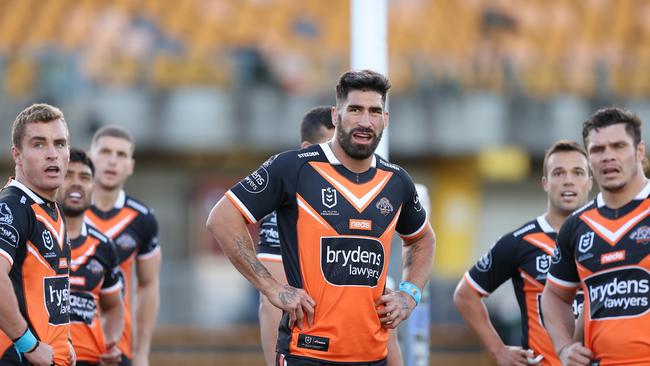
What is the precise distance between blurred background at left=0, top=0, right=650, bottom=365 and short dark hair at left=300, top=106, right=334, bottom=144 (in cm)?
825

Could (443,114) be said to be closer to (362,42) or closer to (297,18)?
(297,18)

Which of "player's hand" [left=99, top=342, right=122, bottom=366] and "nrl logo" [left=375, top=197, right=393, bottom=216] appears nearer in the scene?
"nrl logo" [left=375, top=197, right=393, bottom=216]

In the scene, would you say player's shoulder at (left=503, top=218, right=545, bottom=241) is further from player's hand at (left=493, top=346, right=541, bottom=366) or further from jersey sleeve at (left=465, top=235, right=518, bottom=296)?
player's hand at (left=493, top=346, right=541, bottom=366)

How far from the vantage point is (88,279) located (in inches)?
308

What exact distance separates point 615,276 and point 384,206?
1.29m

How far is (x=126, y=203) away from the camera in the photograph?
8.66 meters

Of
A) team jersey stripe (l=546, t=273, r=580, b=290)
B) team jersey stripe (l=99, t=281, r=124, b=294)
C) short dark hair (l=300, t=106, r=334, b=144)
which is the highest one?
short dark hair (l=300, t=106, r=334, b=144)

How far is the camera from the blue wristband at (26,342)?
5.77m

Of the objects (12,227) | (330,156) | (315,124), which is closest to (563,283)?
(330,156)

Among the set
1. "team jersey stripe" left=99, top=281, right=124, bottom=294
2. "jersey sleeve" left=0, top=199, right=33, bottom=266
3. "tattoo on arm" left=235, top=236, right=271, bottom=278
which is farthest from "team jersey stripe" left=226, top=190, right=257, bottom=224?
"team jersey stripe" left=99, top=281, right=124, bottom=294

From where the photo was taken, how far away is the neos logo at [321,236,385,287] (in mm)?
5949

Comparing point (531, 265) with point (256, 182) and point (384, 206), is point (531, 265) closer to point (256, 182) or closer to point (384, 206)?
point (384, 206)

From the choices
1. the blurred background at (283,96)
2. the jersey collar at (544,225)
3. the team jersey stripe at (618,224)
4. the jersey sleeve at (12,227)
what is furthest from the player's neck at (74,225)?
the blurred background at (283,96)

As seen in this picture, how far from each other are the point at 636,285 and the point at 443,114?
12689mm
